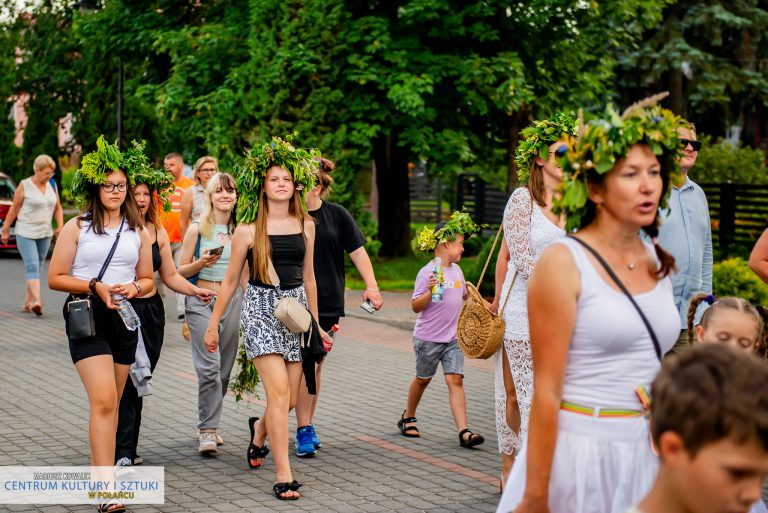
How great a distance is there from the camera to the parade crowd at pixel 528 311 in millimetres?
2611

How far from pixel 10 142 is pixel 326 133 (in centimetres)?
1585

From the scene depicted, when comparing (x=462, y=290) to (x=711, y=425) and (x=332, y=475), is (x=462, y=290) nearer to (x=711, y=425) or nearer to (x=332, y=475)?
(x=332, y=475)

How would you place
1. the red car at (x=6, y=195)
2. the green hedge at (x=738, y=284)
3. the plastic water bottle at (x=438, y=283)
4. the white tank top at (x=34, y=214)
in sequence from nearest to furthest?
the plastic water bottle at (x=438, y=283) < the green hedge at (x=738, y=284) < the white tank top at (x=34, y=214) < the red car at (x=6, y=195)

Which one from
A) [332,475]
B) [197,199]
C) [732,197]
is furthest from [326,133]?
[332,475]

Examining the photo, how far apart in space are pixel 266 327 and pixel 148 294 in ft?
2.51

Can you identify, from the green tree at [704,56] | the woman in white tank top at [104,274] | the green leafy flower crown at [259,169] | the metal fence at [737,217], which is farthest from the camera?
the green tree at [704,56]

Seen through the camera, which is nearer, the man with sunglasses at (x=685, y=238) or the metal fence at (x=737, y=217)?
the man with sunglasses at (x=685, y=238)

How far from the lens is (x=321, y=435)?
8.80 m

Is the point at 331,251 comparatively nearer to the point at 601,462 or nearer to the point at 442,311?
the point at 442,311

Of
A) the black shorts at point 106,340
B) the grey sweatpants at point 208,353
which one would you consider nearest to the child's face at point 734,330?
the black shorts at point 106,340

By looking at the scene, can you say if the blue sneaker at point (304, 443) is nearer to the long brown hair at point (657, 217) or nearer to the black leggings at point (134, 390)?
the black leggings at point (134, 390)

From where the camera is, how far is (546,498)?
11.3 ft

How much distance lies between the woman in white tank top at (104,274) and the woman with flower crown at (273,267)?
583mm

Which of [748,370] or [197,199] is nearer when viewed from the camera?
[748,370]
